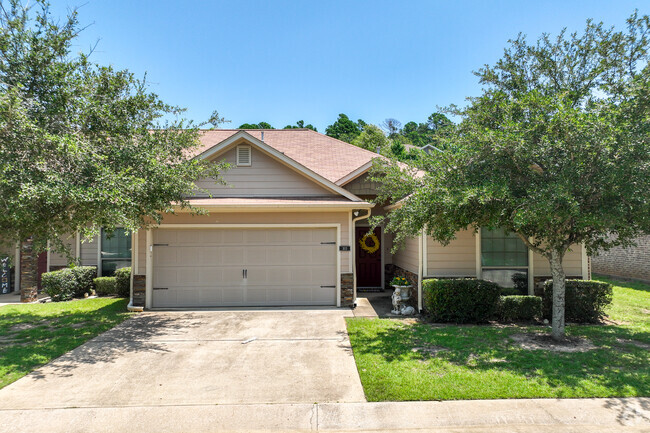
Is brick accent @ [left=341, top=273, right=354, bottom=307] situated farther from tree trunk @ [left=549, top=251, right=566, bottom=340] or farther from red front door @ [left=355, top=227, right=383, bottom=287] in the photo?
tree trunk @ [left=549, top=251, right=566, bottom=340]

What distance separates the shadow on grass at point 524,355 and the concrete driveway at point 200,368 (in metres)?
0.91

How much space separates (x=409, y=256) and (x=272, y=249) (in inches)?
152

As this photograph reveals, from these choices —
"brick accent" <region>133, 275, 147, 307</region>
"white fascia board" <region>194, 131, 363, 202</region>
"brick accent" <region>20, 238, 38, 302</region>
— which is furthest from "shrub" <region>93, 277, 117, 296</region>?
"white fascia board" <region>194, 131, 363, 202</region>

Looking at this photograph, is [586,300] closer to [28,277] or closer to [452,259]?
[452,259]

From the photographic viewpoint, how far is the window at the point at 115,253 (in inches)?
479

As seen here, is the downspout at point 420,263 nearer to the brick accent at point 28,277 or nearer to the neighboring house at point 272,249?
the neighboring house at point 272,249

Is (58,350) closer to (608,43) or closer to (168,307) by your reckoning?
(168,307)

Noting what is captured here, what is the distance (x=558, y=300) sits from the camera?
23.5ft

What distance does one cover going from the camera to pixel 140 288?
388 inches

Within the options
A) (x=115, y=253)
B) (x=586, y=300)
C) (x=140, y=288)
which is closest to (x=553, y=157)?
(x=586, y=300)

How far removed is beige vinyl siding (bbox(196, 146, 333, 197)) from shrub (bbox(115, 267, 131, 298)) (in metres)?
3.71

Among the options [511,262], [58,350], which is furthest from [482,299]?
[58,350]

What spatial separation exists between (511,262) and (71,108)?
10280 mm

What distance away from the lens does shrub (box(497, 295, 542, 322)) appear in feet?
28.5
